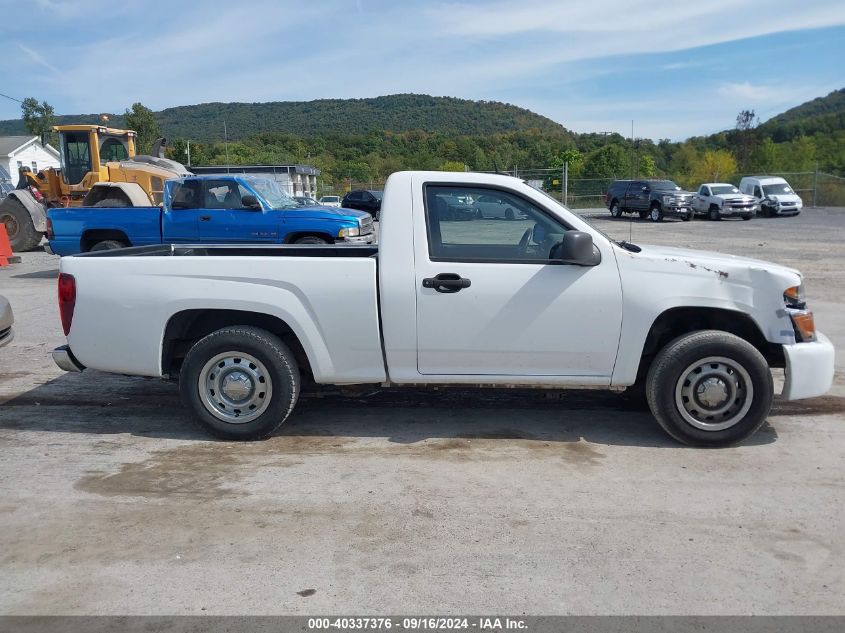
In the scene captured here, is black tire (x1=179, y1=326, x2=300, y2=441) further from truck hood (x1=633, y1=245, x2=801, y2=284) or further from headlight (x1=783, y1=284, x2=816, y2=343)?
headlight (x1=783, y1=284, x2=816, y2=343)

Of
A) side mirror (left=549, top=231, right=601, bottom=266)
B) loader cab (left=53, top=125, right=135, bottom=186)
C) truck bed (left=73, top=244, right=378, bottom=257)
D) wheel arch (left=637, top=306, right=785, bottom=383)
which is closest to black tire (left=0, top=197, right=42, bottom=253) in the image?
loader cab (left=53, top=125, right=135, bottom=186)

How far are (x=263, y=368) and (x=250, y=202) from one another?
8.25m

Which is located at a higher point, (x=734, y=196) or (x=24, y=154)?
(x=24, y=154)

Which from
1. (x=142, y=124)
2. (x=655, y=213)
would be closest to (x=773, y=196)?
(x=655, y=213)

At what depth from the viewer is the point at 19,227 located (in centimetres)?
2066

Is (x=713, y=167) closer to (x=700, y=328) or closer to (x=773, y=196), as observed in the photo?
(x=773, y=196)

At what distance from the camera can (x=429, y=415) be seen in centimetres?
602

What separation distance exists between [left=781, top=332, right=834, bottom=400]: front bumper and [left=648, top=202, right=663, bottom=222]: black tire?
30.0 meters

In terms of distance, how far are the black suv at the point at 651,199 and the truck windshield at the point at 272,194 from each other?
23.2m

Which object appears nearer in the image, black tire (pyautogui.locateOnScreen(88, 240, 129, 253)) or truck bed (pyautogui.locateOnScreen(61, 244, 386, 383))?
truck bed (pyautogui.locateOnScreen(61, 244, 386, 383))

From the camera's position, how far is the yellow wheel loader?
65.6ft

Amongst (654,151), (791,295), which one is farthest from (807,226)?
(654,151)

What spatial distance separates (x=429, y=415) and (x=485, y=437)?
0.67 m

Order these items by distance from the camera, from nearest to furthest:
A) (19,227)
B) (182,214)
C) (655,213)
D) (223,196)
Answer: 1. (182,214)
2. (223,196)
3. (19,227)
4. (655,213)
